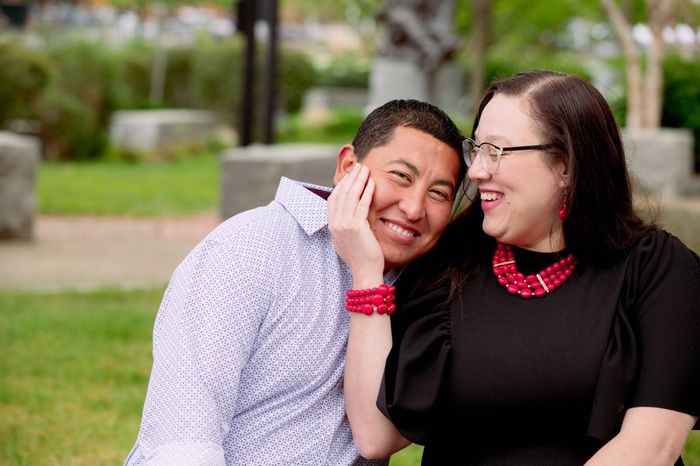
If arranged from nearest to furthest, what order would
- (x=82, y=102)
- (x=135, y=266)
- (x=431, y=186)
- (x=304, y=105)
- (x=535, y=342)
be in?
(x=535, y=342), (x=431, y=186), (x=135, y=266), (x=82, y=102), (x=304, y=105)

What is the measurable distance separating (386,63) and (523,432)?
14.6 metres

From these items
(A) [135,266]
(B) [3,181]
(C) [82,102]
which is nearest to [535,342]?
(A) [135,266]

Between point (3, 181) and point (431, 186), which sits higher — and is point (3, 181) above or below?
below

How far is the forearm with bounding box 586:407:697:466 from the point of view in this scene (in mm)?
2486

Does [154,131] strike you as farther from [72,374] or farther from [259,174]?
[72,374]

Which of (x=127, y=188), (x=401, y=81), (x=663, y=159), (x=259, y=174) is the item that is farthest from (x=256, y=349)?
(x=401, y=81)

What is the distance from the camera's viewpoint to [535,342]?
2574 millimetres

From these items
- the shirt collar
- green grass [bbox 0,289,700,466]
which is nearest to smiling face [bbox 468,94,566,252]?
the shirt collar

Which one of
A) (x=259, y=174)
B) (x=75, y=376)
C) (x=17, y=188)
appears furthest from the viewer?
(x=17, y=188)

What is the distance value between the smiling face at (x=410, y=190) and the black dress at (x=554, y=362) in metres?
0.18

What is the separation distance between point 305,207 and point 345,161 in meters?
0.16

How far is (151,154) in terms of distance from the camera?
61.6 feet

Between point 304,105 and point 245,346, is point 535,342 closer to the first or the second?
point 245,346

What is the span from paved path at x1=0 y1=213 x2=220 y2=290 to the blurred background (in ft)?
0.09
